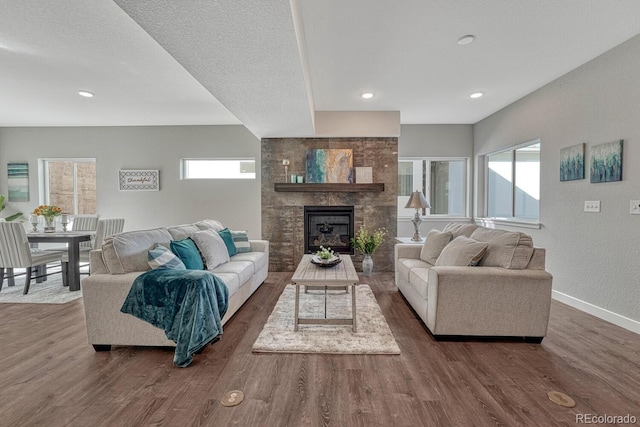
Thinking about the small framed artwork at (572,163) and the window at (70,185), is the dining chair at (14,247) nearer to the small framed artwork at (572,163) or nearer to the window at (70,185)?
the window at (70,185)

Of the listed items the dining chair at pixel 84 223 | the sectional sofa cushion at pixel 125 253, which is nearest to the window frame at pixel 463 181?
the sectional sofa cushion at pixel 125 253

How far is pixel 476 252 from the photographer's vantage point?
2709 mm

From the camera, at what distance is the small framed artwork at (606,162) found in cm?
291

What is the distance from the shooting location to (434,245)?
3584 mm

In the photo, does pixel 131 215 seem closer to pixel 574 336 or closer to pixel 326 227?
pixel 326 227

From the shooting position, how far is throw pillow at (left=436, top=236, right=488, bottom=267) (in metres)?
2.71

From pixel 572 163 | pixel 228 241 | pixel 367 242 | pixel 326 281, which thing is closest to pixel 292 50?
pixel 326 281

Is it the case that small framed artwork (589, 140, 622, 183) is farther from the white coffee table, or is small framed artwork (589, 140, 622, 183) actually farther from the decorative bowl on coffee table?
the decorative bowl on coffee table

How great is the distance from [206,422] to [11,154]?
761 cm

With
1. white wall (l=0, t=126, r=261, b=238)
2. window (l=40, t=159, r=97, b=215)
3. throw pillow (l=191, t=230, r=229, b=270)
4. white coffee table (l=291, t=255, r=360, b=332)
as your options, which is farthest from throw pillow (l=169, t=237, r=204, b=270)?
window (l=40, t=159, r=97, b=215)

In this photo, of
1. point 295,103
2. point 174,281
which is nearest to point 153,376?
Answer: point 174,281

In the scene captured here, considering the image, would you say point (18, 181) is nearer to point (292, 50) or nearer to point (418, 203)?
point (292, 50)

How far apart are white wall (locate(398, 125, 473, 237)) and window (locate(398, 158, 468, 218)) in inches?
5.3

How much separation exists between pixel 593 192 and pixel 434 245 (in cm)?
171
